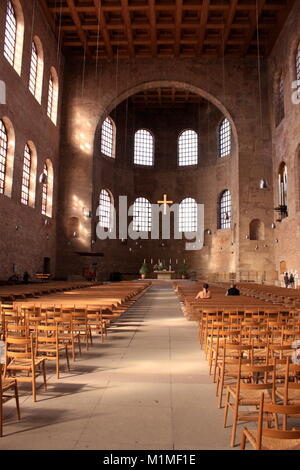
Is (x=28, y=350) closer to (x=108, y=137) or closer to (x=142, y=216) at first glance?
(x=108, y=137)

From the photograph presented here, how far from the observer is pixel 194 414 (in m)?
3.77

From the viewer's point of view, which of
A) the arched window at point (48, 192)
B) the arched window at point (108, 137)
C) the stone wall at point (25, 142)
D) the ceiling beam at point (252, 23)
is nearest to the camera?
the stone wall at point (25, 142)

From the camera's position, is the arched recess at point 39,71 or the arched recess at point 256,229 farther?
the arched recess at point 256,229

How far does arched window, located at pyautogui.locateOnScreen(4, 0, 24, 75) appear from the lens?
18806 millimetres

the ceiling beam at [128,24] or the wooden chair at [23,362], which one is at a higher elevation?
the ceiling beam at [128,24]

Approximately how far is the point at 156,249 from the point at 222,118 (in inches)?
516

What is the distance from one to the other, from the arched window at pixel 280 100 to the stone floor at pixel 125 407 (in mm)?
22413

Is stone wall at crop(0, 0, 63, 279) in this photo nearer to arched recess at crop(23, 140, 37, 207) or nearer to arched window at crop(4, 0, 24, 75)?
arched recess at crop(23, 140, 37, 207)

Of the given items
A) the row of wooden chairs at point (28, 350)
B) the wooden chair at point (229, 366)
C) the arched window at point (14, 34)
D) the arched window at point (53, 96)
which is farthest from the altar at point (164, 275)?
the wooden chair at point (229, 366)

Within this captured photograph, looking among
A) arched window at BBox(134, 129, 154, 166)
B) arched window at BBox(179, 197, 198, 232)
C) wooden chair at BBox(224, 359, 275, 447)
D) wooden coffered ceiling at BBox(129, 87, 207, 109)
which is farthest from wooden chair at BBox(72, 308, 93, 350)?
arched window at BBox(134, 129, 154, 166)

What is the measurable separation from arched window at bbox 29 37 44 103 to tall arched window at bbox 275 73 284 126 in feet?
49.3

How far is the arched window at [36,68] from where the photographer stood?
22484 mm

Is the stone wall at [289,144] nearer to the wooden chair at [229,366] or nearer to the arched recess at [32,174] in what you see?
the arched recess at [32,174]

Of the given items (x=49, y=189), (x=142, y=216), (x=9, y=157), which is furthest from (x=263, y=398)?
(x=142, y=216)
